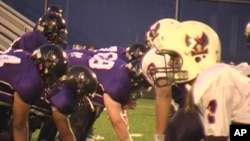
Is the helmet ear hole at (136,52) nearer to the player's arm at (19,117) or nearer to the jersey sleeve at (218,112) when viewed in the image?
the player's arm at (19,117)

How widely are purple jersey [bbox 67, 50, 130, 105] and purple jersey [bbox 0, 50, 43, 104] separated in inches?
34.4

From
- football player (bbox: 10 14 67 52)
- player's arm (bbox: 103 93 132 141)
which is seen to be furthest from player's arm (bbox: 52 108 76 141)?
football player (bbox: 10 14 67 52)

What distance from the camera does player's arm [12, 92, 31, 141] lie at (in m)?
4.55

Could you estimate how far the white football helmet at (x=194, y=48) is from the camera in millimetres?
3193

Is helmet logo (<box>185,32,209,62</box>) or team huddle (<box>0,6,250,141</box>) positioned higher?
helmet logo (<box>185,32,209,62</box>)

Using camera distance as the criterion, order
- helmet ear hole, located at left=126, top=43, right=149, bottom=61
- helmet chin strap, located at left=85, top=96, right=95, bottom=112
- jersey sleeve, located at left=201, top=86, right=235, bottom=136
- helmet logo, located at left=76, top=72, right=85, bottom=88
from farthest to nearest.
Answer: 1. helmet ear hole, located at left=126, top=43, right=149, bottom=61
2. helmet chin strap, located at left=85, top=96, right=95, bottom=112
3. helmet logo, located at left=76, top=72, right=85, bottom=88
4. jersey sleeve, located at left=201, top=86, right=235, bottom=136

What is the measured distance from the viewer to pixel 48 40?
6.51 meters

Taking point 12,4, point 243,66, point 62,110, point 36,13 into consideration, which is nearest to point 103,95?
point 62,110

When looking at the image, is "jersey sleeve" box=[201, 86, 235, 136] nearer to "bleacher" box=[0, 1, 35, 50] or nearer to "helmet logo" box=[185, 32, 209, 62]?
"helmet logo" box=[185, 32, 209, 62]

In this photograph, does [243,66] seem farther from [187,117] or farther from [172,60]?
[187,117]

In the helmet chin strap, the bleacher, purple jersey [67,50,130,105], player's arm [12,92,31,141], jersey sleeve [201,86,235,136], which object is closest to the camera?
jersey sleeve [201,86,235,136]

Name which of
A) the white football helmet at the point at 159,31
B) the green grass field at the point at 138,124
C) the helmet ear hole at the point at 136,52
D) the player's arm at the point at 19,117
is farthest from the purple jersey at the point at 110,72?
the green grass field at the point at 138,124

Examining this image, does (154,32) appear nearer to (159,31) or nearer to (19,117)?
(159,31)

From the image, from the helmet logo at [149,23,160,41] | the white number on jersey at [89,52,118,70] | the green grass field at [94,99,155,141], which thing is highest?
the helmet logo at [149,23,160,41]
